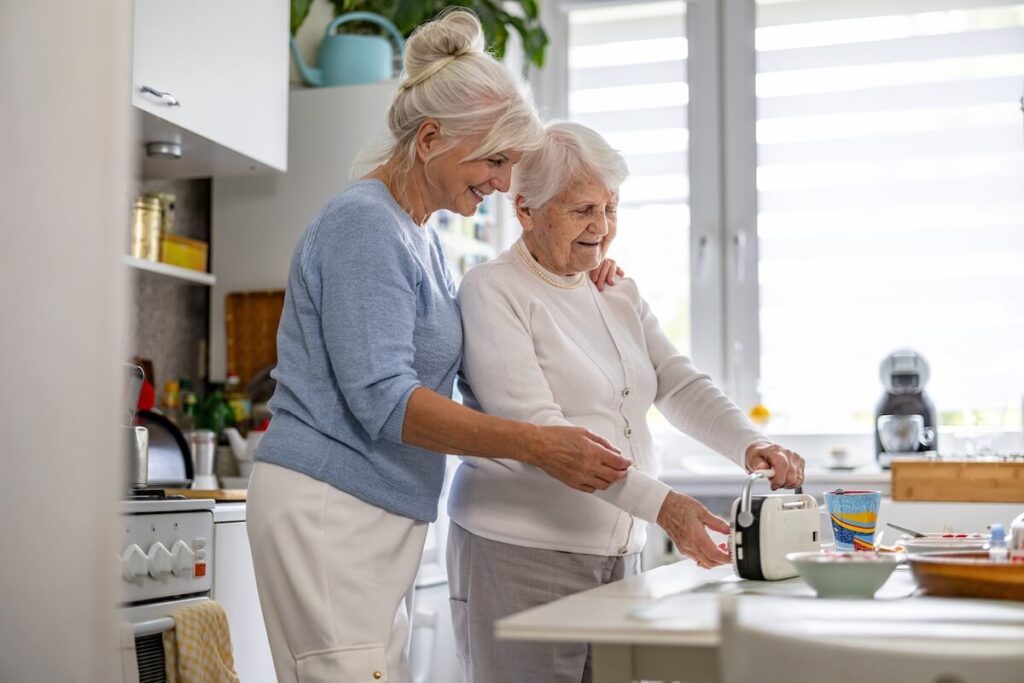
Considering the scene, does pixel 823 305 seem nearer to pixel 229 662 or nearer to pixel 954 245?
pixel 954 245

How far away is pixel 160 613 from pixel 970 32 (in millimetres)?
2911

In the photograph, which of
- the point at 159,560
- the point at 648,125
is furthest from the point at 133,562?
the point at 648,125

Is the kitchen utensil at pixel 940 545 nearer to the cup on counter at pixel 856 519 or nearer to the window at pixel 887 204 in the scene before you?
the cup on counter at pixel 856 519

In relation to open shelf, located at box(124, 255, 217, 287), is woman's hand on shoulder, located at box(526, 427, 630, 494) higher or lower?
lower

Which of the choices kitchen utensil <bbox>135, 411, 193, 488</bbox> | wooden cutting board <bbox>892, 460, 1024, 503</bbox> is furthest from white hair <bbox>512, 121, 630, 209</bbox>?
wooden cutting board <bbox>892, 460, 1024, 503</bbox>

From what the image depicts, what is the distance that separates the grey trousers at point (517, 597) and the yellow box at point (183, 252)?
4.91ft

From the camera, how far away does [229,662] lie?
1.95 m

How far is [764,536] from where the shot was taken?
143 cm

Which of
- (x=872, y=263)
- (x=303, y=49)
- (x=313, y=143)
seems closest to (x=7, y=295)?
(x=313, y=143)

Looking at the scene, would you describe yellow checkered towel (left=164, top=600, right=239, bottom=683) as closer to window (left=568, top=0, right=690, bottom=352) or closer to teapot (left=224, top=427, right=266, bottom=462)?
teapot (left=224, top=427, right=266, bottom=462)

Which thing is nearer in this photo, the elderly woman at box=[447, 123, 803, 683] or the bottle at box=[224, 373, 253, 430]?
the elderly woman at box=[447, 123, 803, 683]

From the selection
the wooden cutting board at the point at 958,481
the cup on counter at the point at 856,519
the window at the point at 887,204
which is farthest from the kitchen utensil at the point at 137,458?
the window at the point at 887,204

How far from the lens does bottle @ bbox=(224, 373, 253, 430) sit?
3000mm

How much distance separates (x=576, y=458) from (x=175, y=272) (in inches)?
64.5
